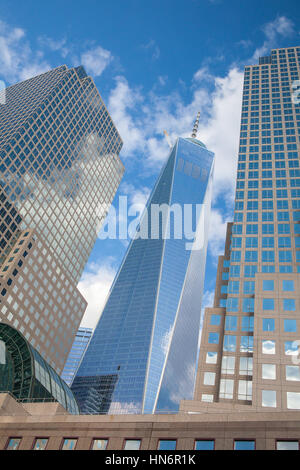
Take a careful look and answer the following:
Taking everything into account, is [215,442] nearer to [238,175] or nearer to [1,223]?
[238,175]

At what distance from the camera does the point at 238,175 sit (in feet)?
359

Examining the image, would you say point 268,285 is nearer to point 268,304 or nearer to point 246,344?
point 268,304

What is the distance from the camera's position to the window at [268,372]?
67688 millimetres

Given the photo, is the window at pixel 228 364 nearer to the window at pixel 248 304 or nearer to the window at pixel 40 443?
the window at pixel 248 304

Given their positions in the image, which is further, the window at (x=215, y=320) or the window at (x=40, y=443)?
the window at (x=215, y=320)

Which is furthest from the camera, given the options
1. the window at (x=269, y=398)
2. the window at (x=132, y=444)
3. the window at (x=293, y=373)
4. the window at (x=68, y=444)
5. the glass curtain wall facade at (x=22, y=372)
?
the glass curtain wall facade at (x=22, y=372)

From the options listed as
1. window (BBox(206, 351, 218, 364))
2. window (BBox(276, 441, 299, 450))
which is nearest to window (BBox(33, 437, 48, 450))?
window (BBox(276, 441, 299, 450))

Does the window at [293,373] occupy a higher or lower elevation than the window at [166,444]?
higher

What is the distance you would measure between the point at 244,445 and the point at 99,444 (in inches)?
478

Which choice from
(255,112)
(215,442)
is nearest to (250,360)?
(215,442)

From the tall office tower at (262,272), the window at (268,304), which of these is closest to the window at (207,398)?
the tall office tower at (262,272)

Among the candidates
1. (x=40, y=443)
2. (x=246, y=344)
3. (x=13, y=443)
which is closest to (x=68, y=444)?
(x=40, y=443)

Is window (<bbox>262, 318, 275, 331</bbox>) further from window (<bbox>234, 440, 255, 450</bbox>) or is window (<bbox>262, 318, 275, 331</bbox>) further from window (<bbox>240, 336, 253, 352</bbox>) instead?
window (<bbox>234, 440, 255, 450</bbox>)

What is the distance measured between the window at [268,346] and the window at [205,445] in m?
34.7
